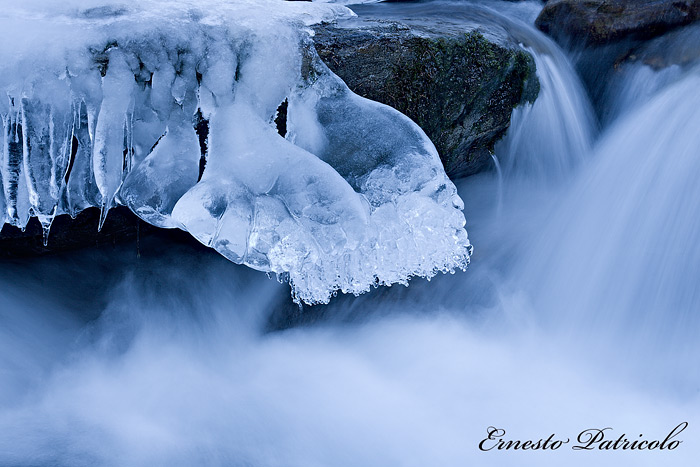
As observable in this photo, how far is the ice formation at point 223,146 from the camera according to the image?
7.77 ft

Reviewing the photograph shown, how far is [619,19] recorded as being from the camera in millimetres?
4422

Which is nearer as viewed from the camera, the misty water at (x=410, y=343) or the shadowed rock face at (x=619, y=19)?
the misty water at (x=410, y=343)

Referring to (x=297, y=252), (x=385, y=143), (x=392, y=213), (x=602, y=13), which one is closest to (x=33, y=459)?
(x=297, y=252)

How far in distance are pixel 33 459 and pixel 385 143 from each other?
2102 mm

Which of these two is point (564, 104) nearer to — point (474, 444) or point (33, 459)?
point (474, 444)

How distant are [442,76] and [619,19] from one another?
6.78ft

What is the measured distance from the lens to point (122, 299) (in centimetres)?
336

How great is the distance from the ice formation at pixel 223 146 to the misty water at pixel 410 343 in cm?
70

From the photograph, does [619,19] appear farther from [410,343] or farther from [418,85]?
[410,343]

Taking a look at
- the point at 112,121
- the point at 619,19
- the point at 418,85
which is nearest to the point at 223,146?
the point at 112,121

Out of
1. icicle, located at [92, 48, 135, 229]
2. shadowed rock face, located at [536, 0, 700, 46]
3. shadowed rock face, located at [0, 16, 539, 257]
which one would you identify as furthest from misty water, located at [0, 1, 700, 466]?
icicle, located at [92, 48, 135, 229]

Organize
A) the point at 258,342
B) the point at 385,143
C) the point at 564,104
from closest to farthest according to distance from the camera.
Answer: the point at 385,143 < the point at 258,342 < the point at 564,104

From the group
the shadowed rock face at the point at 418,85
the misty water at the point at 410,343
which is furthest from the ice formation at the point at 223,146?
the misty water at the point at 410,343

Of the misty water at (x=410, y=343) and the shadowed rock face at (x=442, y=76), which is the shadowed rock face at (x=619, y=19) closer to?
the misty water at (x=410, y=343)
